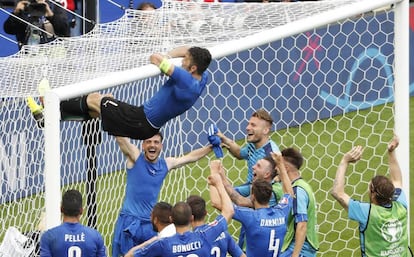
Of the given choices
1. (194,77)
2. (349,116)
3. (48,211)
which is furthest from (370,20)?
(48,211)

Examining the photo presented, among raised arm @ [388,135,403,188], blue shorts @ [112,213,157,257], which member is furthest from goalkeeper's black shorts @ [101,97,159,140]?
raised arm @ [388,135,403,188]

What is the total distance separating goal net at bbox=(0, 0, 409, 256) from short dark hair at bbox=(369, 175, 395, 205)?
1142 mm

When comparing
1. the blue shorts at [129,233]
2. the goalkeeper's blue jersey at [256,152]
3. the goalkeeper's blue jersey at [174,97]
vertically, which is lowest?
the blue shorts at [129,233]

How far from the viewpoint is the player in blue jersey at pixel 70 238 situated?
8.21 metres

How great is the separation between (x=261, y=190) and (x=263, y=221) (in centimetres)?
25

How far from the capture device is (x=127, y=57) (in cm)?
1009

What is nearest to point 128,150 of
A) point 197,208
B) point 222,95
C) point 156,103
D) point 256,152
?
point 256,152

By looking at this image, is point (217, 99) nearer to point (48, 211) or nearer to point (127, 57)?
point (127, 57)

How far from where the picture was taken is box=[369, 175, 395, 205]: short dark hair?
8.62 meters

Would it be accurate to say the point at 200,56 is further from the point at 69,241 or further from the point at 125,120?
the point at 69,241

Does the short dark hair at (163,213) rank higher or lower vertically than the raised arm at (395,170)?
lower

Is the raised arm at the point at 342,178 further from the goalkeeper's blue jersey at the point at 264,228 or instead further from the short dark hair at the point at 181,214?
the short dark hair at the point at 181,214

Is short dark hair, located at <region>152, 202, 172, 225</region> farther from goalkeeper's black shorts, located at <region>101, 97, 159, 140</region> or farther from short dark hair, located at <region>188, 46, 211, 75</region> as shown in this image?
short dark hair, located at <region>188, 46, 211, 75</region>

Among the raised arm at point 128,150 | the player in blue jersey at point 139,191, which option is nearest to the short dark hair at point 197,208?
the player in blue jersey at point 139,191
